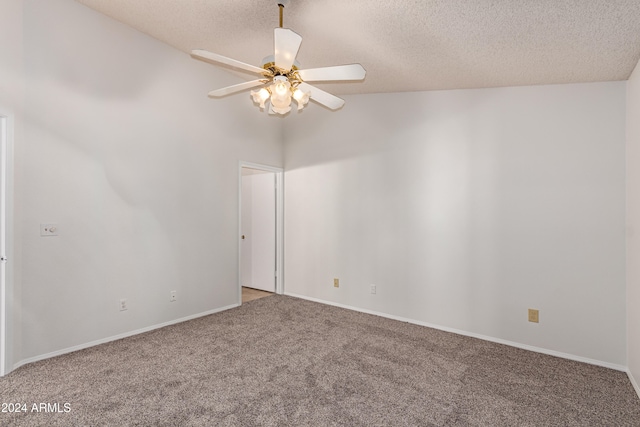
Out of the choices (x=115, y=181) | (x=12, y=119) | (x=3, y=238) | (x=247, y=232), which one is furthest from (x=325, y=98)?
(x=247, y=232)

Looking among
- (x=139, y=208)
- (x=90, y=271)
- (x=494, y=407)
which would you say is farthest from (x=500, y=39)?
(x=90, y=271)

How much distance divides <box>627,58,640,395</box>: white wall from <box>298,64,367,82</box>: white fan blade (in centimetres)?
208

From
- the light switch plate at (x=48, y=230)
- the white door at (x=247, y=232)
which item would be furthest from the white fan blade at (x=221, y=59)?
the white door at (x=247, y=232)

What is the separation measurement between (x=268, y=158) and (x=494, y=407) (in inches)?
151

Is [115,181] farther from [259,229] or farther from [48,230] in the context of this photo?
[259,229]

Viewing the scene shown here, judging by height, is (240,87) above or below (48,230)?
above

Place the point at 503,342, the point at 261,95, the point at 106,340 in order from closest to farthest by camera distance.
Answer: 1. the point at 261,95
2. the point at 106,340
3. the point at 503,342

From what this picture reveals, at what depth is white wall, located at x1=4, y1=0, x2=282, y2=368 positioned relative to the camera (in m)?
2.61

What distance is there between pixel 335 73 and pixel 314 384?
7.28 ft

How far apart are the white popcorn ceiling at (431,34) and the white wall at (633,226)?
286mm

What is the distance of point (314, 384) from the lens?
7.70ft

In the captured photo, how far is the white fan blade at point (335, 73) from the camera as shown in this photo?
2.06 meters

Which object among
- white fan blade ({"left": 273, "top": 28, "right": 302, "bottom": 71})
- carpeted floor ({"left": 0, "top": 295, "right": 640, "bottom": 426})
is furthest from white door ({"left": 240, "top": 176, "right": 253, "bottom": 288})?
white fan blade ({"left": 273, "top": 28, "right": 302, "bottom": 71})

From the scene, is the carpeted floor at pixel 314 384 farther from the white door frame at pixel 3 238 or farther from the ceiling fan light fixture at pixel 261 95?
the ceiling fan light fixture at pixel 261 95
